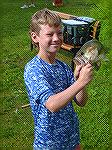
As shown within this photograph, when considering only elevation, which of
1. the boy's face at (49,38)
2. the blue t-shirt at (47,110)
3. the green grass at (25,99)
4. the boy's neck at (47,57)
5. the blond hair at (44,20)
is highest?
the blond hair at (44,20)

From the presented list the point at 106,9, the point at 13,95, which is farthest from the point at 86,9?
the point at 13,95

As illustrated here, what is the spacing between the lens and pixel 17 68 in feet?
27.6

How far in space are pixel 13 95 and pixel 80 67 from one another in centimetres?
468

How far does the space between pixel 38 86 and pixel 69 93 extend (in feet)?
0.80

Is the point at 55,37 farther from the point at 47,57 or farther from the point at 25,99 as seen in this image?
the point at 25,99

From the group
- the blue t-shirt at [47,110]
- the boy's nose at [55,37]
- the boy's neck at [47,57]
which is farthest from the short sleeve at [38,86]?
the boy's nose at [55,37]

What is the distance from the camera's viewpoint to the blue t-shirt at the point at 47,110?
228cm

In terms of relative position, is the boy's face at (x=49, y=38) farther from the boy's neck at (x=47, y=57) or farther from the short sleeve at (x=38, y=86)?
the short sleeve at (x=38, y=86)

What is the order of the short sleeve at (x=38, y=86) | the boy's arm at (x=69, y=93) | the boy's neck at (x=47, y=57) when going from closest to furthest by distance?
the boy's arm at (x=69, y=93), the short sleeve at (x=38, y=86), the boy's neck at (x=47, y=57)

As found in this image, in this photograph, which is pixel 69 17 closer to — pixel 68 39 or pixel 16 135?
pixel 68 39

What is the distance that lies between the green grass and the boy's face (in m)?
0.51

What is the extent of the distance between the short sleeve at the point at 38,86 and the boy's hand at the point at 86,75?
210 millimetres

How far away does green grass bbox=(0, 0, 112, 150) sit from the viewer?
205 inches

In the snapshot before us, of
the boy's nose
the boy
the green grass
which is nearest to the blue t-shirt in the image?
the boy
